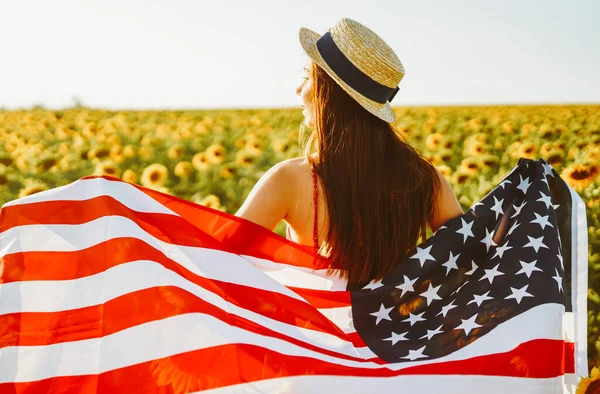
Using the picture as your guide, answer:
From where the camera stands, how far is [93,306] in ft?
8.20

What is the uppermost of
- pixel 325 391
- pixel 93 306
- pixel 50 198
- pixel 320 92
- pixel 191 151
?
pixel 320 92

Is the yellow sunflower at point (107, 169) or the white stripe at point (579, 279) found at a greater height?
the white stripe at point (579, 279)

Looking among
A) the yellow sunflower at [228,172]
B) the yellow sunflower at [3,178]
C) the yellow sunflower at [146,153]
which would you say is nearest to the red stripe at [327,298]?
the yellow sunflower at [228,172]

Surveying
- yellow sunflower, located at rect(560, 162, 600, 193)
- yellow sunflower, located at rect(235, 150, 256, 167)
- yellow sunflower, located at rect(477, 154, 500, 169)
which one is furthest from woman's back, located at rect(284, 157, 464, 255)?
yellow sunflower, located at rect(235, 150, 256, 167)

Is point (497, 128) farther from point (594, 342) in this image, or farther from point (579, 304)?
point (579, 304)

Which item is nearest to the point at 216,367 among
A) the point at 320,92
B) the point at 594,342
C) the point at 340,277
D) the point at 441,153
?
the point at 340,277

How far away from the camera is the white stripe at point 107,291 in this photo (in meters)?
2.51

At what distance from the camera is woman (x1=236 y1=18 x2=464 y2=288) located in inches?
105

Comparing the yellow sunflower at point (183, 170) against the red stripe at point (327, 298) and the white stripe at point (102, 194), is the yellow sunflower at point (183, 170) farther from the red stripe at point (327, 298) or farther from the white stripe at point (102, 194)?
the red stripe at point (327, 298)

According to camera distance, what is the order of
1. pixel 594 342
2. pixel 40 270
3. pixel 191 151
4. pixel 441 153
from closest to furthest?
1. pixel 40 270
2. pixel 594 342
3. pixel 441 153
4. pixel 191 151

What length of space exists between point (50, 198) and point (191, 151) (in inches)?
281

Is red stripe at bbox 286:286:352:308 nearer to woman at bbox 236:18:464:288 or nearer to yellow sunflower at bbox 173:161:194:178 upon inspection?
woman at bbox 236:18:464:288

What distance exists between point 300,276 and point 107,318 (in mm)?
727

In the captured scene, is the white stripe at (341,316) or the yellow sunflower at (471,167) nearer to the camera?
the white stripe at (341,316)
